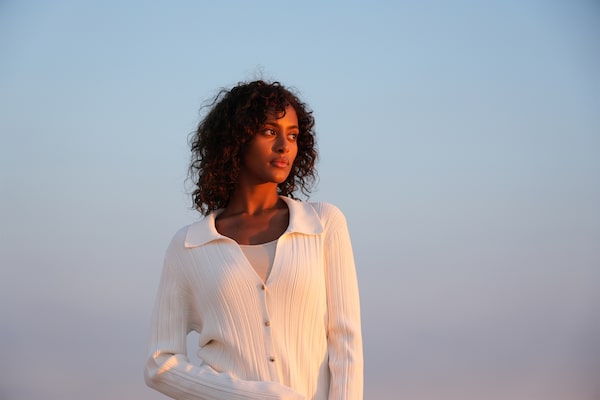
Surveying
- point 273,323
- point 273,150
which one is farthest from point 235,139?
point 273,323

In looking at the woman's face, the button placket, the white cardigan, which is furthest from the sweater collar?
the button placket

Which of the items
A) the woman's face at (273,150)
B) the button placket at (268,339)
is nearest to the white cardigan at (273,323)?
the button placket at (268,339)

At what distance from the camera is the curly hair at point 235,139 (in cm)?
439

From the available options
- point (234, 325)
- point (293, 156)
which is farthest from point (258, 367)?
point (293, 156)

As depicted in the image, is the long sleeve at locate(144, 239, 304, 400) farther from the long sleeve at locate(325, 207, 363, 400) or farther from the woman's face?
the woman's face

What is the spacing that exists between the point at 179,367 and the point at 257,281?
0.51m

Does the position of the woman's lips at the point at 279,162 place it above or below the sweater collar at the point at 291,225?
above

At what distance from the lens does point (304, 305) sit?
4.18 m

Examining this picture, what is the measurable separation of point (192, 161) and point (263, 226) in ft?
2.03

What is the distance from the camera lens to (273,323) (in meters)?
4.17

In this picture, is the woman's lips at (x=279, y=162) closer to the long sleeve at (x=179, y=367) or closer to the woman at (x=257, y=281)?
the woman at (x=257, y=281)

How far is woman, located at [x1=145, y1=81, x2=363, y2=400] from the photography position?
13.6 feet

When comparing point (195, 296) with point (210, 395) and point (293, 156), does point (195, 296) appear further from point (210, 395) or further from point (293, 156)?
point (293, 156)

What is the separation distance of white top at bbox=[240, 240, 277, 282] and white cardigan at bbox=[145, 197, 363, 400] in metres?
0.04
